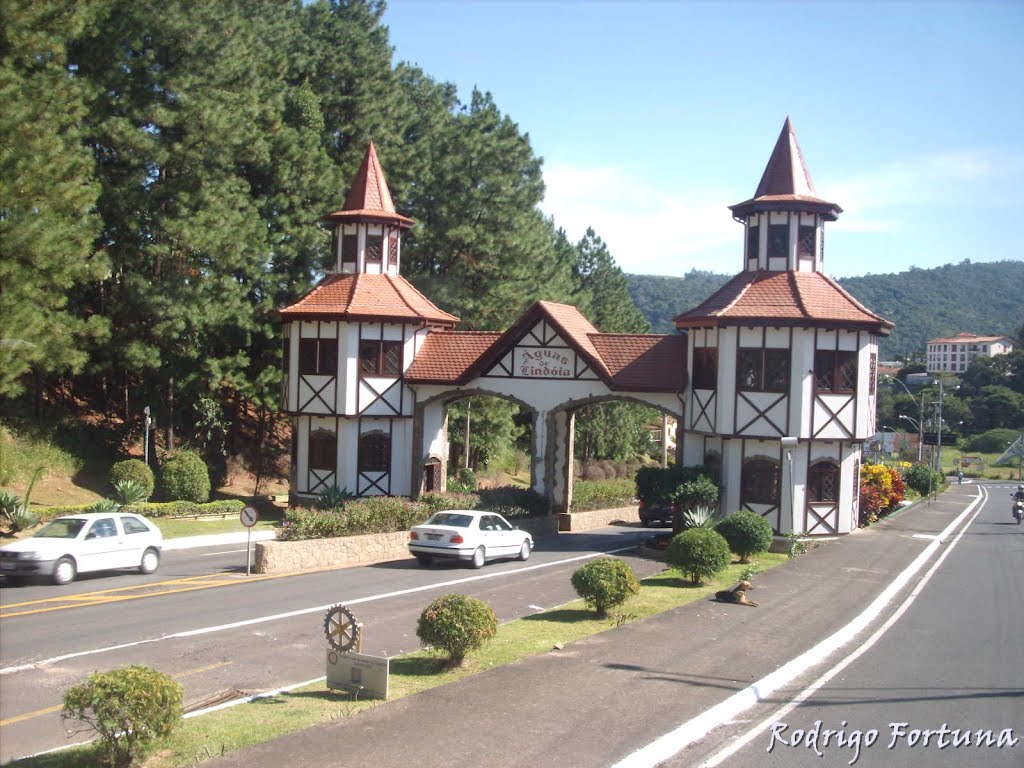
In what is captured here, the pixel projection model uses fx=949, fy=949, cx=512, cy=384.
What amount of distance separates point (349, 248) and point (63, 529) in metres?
17.6

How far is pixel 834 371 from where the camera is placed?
28203mm

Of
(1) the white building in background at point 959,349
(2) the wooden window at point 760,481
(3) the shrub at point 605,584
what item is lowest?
(3) the shrub at point 605,584

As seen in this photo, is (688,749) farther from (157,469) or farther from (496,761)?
(157,469)

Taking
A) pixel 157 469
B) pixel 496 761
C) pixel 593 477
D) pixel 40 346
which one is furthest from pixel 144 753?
pixel 593 477

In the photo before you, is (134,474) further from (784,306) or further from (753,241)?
(753,241)

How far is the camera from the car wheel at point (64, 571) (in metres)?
19.0

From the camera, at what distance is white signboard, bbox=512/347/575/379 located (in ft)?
104

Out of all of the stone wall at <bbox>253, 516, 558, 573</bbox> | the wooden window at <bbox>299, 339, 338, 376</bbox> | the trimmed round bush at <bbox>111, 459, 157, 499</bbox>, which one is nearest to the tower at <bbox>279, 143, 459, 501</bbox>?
the wooden window at <bbox>299, 339, 338, 376</bbox>

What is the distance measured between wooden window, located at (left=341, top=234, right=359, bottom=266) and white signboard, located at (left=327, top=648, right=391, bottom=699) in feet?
81.9

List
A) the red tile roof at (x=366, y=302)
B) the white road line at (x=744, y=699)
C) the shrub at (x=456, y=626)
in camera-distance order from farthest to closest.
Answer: the red tile roof at (x=366, y=302) → the shrub at (x=456, y=626) → the white road line at (x=744, y=699)

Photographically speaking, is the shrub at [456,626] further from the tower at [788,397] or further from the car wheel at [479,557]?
the tower at [788,397]

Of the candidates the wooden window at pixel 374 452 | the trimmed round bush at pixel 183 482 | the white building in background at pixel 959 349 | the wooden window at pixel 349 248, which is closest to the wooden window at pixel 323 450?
the wooden window at pixel 374 452

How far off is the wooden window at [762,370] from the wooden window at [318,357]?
13563mm

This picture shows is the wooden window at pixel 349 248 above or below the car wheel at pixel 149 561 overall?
above
